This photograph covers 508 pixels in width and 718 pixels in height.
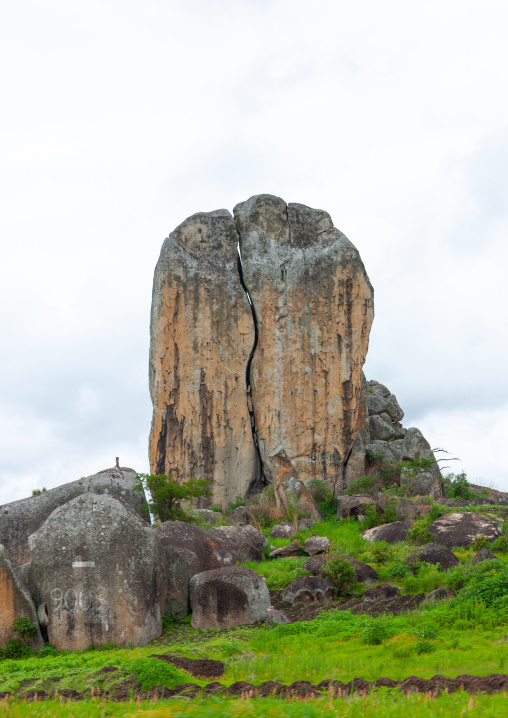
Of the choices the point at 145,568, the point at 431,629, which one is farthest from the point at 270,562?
the point at 431,629

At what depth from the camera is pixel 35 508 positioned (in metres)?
21.1

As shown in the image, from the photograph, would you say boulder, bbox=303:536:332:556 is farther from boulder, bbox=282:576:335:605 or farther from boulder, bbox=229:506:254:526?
boulder, bbox=229:506:254:526

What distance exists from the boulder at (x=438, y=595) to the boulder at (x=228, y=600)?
12.4ft

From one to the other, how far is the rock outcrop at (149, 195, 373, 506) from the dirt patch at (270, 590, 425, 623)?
19.4 metres

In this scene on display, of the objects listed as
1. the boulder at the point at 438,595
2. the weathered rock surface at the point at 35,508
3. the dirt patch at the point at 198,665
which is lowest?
the dirt patch at the point at 198,665

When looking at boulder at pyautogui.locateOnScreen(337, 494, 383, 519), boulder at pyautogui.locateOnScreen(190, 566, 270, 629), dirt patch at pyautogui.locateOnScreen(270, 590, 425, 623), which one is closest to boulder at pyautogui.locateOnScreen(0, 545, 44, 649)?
boulder at pyautogui.locateOnScreen(190, 566, 270, 629)

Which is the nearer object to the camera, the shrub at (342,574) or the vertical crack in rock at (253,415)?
the shrub at (342,574)

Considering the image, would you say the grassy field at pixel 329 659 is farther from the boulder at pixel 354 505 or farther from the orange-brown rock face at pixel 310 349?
the orange-brown rock face at pixel 310 349

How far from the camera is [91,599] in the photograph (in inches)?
608

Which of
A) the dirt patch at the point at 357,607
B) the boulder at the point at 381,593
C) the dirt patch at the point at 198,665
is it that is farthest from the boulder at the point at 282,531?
the dirt patch at the point at 198,665

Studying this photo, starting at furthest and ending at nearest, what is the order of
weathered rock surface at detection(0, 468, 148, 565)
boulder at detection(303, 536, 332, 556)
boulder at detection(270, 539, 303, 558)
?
1. boulder at detection(270, 539, 303, 558)
2. boulder at detection(303, 536, 332, 556)
3. weathered rock surface at detection(0, 468, 148, 565)

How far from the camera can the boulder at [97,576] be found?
15.3 meters

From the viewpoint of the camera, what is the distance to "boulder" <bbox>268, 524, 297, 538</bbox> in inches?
1086

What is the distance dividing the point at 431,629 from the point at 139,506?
11547 mm
